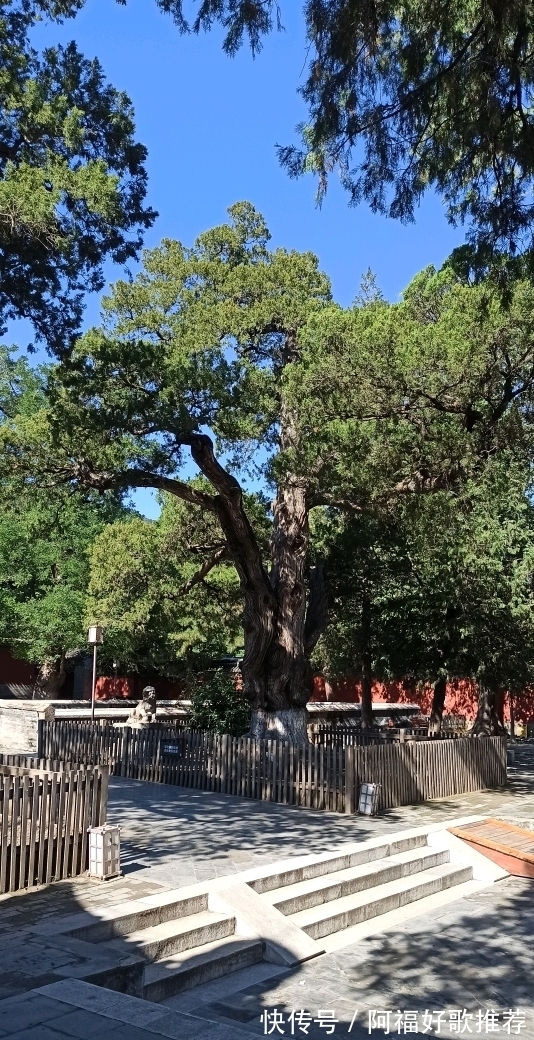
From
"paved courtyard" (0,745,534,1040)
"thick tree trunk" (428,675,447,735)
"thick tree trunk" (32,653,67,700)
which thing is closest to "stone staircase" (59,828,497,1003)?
"paved courtyard" (0,745,534,1040)

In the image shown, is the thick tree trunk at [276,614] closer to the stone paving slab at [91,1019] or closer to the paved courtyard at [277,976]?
the paved courtyard at [277,976]

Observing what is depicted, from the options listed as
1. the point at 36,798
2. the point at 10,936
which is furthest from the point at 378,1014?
the point at 36,798

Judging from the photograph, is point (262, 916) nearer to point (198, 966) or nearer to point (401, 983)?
point (198, 966)

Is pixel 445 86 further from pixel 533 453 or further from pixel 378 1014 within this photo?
pixel 378 1014

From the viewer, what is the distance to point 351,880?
891 centimetres

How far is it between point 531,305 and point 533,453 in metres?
2.68

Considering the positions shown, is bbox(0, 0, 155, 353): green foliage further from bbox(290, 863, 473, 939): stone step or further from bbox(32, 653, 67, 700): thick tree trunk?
bbox(32, 653, 67, 700): thick tree trunk

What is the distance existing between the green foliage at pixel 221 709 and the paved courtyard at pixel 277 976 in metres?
8.49

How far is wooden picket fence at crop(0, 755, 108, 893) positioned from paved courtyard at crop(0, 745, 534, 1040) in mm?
260

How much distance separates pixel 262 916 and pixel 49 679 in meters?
30.6

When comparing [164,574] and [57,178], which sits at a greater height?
[57,178]

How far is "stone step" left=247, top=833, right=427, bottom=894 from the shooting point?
27.6 feet

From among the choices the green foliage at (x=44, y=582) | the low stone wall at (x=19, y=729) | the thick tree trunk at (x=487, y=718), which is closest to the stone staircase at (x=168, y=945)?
the low stone wall at (x=19, y=729)

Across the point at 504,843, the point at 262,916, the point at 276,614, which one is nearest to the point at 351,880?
the point at 262,916
